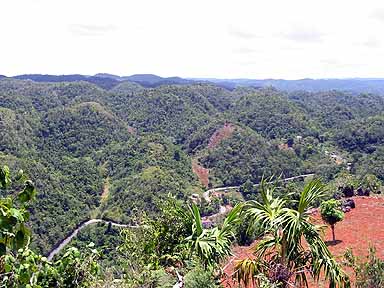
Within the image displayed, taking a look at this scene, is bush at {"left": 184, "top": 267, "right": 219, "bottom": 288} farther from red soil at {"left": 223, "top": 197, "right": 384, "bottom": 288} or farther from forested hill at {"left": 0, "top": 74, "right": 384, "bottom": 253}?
forested hill at {"left": 0, "top": 74, "right": 384, "bottom": 253}

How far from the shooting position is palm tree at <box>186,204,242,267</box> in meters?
8.54

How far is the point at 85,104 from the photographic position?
129 metres

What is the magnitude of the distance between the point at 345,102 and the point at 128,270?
19848 centimetres

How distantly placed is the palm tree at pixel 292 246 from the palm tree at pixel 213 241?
0.67m

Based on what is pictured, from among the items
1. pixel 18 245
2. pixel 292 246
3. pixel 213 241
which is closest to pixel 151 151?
pixel 213 241

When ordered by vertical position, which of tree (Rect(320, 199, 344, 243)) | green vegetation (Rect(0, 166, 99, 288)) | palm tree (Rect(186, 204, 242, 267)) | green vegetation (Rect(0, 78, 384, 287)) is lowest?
green vegetation (Rect(0, 78, 384, 287))

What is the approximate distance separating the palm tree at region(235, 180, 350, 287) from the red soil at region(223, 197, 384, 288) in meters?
8.40

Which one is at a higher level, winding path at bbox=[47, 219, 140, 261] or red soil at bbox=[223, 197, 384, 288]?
red soil at bbox=[223, 197, 384, 288]

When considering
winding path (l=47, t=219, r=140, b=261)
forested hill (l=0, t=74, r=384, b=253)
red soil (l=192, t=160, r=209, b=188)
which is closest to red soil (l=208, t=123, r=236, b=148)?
forested hill (l=0, t=74, r=384, b=253)

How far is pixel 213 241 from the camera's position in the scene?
28.9ft

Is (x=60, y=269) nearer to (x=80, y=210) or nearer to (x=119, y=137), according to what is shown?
(x=80, y=210)

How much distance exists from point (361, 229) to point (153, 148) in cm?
8106

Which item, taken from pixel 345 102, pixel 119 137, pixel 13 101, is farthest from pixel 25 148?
pixel 345 102

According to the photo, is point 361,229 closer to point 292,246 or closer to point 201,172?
Answer: point 292,246
